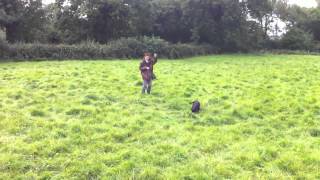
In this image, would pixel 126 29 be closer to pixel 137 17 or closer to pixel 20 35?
pixel 137 17

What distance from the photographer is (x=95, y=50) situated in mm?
36312

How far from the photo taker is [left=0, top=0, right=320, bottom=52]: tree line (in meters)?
44.0

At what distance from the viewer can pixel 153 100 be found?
1662cm

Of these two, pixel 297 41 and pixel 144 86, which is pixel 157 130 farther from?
pixel 297 41

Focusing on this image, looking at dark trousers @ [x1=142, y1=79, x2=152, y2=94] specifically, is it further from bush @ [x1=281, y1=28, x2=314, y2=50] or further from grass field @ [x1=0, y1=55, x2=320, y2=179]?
bush @ [x1=281, y1=28, x2=314, y2=50]

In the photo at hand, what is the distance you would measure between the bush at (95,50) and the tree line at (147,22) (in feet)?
16.7

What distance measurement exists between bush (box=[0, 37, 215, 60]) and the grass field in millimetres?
13246

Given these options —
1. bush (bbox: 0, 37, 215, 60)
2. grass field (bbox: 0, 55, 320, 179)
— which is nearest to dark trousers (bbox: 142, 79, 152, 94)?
grass field (bbox: 0, 55, 320, 179)

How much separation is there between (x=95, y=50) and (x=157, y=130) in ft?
83.3

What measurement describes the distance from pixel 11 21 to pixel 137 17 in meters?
14.4

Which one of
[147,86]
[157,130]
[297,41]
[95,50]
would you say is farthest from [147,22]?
[157,130]

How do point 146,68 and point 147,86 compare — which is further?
point 147,86

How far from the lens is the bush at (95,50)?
110ft

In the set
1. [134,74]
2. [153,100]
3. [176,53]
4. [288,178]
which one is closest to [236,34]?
[176,53]
